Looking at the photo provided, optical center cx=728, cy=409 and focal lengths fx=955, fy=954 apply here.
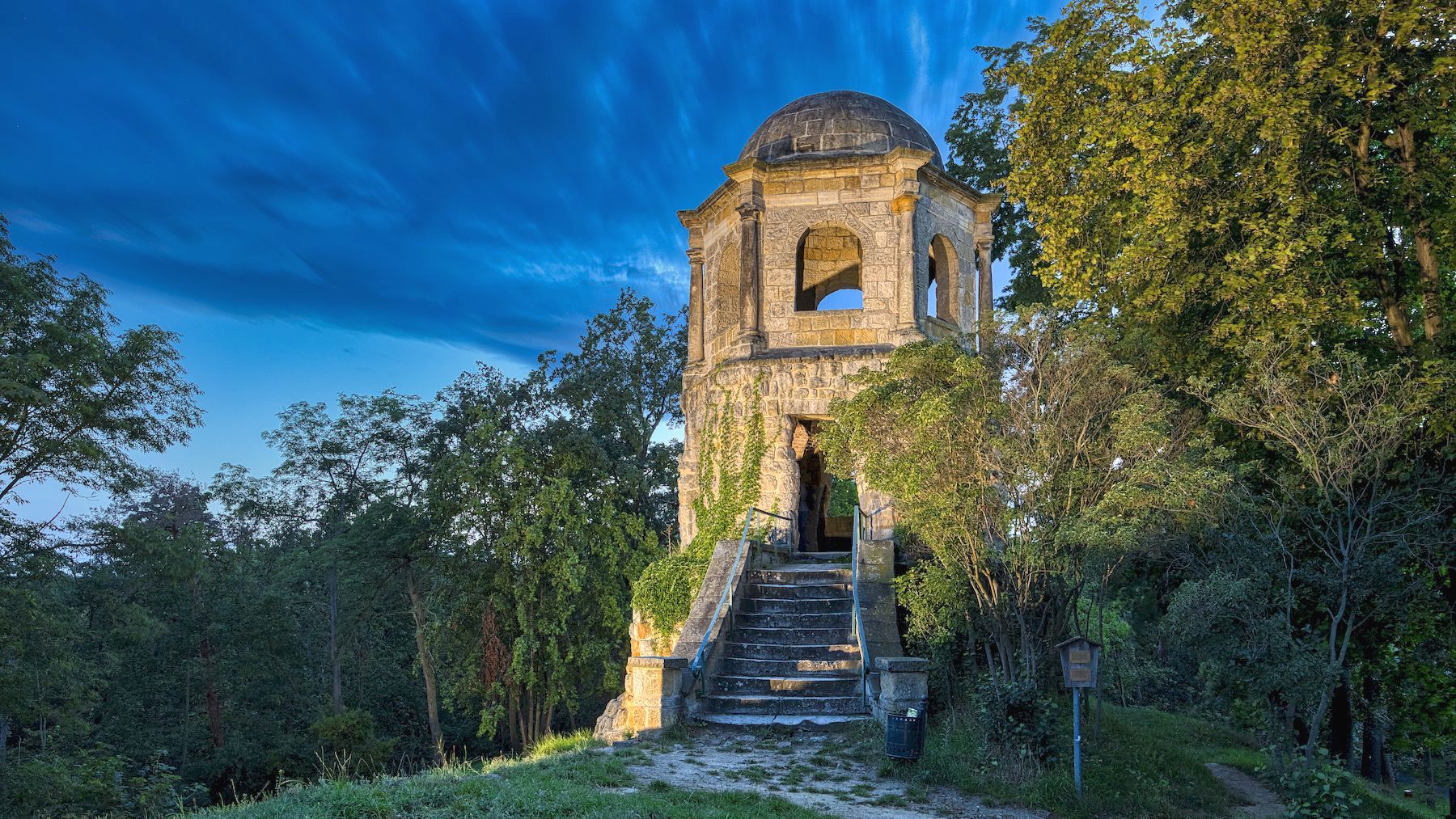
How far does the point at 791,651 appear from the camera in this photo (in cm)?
1088

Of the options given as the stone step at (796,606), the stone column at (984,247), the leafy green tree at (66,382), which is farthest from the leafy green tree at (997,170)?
the leafy green tree at (66,382)

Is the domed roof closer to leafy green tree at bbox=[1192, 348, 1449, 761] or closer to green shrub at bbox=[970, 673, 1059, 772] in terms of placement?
leafy green tree at bbox=[1192, 348, 1449, 761]

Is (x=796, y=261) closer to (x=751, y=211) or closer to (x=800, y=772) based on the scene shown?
(x=751, y=211)

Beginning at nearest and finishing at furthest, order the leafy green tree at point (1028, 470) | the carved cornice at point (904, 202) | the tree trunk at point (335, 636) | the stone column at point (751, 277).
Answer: the leafy green tree at point (1028, 470)
the carved cornice at point (904, 202)
the stone column at point (751, 277)
the tree trunk at point (335, 636)

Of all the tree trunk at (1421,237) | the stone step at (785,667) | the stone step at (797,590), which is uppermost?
the tree trunk at (1421,237)

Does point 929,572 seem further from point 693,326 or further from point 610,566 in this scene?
point 610,566

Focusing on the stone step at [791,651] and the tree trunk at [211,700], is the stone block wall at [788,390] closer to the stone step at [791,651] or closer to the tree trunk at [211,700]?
the stone step at [791,651]

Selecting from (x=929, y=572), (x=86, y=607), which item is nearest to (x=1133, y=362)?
(x=929, y=572)

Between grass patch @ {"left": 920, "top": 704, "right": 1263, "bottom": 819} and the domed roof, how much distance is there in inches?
332

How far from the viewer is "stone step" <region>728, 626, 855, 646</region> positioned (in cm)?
1102

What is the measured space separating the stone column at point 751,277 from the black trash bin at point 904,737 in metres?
6.95

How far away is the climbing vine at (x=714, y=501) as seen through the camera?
1306 centimetres

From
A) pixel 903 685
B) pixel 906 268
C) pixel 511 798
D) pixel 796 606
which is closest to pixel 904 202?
pixel 906 268

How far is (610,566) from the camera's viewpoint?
20406mm
